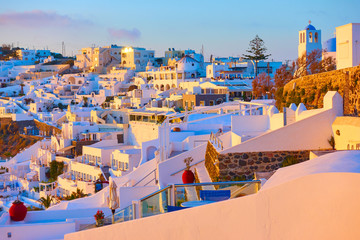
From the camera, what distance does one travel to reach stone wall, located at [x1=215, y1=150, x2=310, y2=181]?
37.1ft

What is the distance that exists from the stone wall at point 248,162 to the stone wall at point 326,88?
1.59 meters

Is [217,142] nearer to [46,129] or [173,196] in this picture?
[173,196]

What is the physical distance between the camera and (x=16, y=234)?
12164 mm

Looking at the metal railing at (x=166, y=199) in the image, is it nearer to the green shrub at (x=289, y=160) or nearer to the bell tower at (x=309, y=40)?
the green shrub at (x=289, y=160)

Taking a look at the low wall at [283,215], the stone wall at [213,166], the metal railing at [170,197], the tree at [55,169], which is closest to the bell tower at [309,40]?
the tree at [55,169]

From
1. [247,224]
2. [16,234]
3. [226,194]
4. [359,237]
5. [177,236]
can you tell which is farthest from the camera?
[16,234]

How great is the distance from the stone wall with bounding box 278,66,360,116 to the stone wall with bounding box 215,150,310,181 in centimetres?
159

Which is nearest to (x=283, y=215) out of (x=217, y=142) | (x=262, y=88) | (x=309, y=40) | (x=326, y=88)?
(x=217, y=142)

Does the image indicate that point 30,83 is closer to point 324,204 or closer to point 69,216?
point 69,216

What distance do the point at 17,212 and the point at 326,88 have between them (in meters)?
8.14

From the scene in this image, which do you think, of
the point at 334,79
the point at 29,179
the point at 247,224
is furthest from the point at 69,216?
the point at 29,179

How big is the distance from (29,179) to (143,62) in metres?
45.4

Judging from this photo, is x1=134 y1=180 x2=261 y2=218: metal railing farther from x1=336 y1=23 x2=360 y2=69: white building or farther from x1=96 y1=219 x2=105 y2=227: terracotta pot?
x1=336 y1=23 x2=360 y2=69: white building

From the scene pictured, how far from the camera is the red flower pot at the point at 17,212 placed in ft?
41.4
